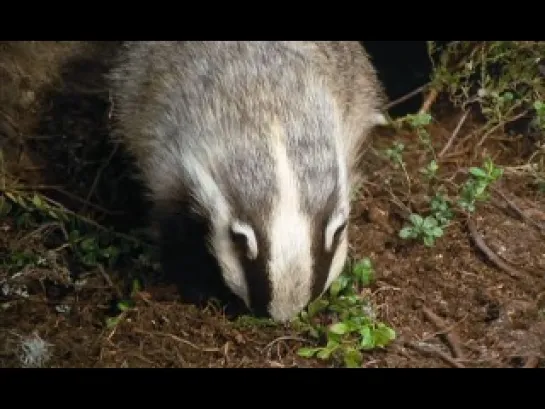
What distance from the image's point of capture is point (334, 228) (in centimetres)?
316

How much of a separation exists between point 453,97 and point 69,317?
2.31m

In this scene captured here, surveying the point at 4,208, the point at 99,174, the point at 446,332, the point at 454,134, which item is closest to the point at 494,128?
the point at 454,134

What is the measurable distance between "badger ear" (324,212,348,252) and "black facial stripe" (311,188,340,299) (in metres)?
0.01

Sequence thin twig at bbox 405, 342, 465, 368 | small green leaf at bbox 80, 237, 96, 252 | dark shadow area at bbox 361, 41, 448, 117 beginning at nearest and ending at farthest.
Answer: thin twig at bbox 405, 342, 465, 368
small green leaf at bbox 80, 237, 96, 252
dark shadow area at bbox 361, 41, 448, 117

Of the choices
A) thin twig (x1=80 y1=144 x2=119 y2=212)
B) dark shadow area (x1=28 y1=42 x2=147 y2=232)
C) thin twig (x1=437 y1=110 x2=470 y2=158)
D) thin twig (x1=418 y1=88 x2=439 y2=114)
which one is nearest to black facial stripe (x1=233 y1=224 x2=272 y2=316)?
dark shadow area (x1=28 y1=42 x2=147 y2=232)

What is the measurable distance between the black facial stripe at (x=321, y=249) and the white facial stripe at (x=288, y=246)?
0.03 meters

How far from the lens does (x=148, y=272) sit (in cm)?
368

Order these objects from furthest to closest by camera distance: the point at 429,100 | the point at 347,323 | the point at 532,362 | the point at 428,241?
the point at 429,100 → the point at 428,241 → the point at 347,323 → the point at 532,362

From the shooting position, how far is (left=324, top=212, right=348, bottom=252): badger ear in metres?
3.12

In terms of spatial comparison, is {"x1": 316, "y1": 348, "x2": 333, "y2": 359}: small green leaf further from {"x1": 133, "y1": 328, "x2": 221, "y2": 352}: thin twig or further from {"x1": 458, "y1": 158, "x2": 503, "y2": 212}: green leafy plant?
{"x1": 458, "y1": 158, "x2": 503, "y2": 212}: green leafy plant

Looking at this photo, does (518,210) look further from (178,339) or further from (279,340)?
(178,339)

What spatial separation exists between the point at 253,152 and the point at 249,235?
0.33 metres

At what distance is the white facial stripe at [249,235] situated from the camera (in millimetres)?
3033

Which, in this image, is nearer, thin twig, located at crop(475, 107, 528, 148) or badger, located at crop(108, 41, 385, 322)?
badger, located at crop(108, 41, 385, 322)
